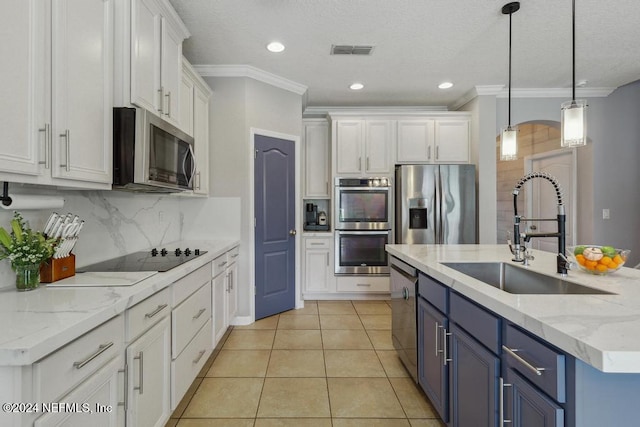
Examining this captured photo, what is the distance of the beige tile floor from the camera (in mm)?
1947

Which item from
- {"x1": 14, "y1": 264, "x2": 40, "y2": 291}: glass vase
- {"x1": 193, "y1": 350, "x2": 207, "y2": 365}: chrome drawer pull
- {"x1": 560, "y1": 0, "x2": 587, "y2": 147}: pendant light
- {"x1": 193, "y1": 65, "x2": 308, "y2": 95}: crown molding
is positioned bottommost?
{"x1": 193, "y1": 350, "x2": 207, "y2": 365}: chrome drawer pull

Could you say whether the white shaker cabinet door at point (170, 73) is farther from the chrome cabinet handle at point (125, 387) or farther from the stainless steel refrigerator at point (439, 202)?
the stainless steel refrigerator at point (439, 202)

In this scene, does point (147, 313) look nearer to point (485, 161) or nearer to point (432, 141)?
point (432, 141)

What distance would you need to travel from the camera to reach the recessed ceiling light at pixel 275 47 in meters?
2.98

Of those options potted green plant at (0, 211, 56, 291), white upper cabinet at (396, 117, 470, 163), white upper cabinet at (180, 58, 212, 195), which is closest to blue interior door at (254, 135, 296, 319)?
white upper cabinet at (180, 58, 212, 195)

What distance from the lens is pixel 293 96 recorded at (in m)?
3.96

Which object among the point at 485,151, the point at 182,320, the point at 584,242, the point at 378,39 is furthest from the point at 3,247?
the point at 584,242

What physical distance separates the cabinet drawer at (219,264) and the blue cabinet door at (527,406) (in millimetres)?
2091

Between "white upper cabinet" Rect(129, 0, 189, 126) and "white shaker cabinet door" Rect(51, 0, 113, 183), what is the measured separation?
0.51 ft

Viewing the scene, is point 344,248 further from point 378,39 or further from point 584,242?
point 584,242

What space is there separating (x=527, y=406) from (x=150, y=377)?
154cm

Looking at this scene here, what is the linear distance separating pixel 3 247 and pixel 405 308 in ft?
7.30

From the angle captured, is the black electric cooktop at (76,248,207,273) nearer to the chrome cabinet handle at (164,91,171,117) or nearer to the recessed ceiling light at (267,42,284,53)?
the chrome cabinet handle at (164,91,171,117)

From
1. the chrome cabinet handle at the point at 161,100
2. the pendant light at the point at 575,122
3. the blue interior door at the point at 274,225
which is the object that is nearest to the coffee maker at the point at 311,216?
the blue interior door at the point at 274,225
